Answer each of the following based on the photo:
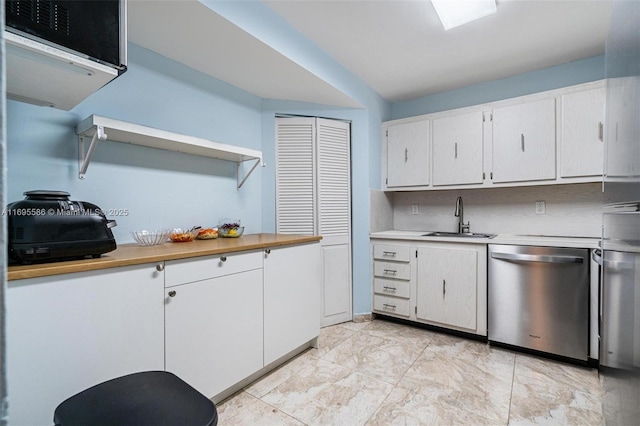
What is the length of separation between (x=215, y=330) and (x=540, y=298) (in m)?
2.29

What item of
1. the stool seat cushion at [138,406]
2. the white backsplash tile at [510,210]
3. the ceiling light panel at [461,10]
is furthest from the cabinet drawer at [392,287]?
the stool seat cushion at [138,406]

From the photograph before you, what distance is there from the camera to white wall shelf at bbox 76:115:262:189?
1441 millimetres

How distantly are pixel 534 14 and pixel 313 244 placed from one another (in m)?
2.19

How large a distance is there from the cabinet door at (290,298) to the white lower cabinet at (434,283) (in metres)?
0.91

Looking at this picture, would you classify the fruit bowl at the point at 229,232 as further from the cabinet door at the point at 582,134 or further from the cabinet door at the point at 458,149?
the cabinet door at the point at 582,134

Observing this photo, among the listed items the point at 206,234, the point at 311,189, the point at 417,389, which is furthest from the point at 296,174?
the point at 417,389

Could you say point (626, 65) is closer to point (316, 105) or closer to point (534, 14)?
point (534, 14)

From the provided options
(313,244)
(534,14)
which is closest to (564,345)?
(313,244)

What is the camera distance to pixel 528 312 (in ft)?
7.34

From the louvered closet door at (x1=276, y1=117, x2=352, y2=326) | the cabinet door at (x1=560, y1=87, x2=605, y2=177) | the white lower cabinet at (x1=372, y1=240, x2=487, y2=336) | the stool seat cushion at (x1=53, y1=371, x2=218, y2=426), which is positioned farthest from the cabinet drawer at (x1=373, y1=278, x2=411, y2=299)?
the stool seat cushion at (x1=53, y1=371, x2=218, y2=426)

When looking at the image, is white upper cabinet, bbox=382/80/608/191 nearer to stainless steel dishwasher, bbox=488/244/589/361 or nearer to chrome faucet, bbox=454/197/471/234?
chrome faucet, bbox=454/197/471/234

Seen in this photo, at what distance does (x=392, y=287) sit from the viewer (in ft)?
9.52

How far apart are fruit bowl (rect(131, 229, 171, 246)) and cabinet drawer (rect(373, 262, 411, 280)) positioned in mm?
1995

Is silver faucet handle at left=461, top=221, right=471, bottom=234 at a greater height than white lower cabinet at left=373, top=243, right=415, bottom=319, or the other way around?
silver faucet handle at left=461, top=221, right=471, bottom=234
